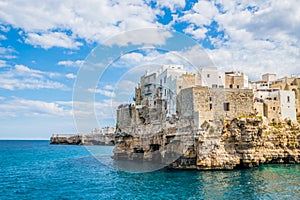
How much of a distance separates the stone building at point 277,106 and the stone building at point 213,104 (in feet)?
11.3

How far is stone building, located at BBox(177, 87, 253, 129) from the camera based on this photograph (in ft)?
105

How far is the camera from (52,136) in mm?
136625

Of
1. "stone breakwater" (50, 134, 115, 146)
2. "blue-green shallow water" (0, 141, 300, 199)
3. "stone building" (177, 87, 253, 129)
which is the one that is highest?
"stone building" (177, 87, 253, 129)

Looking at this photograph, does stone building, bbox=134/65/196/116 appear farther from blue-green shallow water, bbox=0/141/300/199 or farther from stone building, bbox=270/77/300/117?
stone building, bbox=270/77/300/117

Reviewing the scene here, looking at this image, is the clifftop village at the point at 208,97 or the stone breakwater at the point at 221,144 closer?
the stone breakwater at the point at 221,144

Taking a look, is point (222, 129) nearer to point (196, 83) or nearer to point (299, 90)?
point (196, 83)

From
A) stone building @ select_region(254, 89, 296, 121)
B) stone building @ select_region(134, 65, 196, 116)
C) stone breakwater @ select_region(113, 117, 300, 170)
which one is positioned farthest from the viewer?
stone building @ select_region(254, 89, 296, 121)

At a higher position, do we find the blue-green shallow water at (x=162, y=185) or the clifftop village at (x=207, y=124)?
Result: the clifftop village at (x=207, y=124)

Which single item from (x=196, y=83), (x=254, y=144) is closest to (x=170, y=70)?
(x=196, y=83)

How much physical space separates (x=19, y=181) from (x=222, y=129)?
2202 cm

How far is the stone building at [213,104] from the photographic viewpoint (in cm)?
3202

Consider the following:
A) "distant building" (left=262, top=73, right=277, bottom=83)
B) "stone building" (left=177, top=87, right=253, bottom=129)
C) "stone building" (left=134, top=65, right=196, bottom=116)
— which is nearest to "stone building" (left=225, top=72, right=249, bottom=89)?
"stone building" (left=134, top=65, right=196, bottom=116)

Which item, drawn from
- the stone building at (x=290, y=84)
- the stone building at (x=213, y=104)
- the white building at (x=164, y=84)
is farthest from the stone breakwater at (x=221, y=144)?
the stone building at (x=290, y=84)

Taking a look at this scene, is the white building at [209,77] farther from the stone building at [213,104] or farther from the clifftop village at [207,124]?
the stone building at [213,104]
